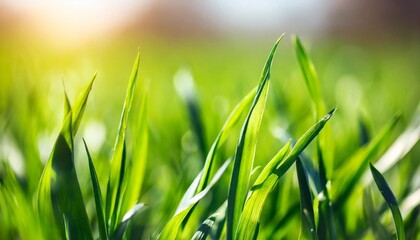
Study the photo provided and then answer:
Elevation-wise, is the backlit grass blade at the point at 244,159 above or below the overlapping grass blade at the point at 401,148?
above

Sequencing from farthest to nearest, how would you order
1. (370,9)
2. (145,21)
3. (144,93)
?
(145,21)
(370,9)
(144,93)

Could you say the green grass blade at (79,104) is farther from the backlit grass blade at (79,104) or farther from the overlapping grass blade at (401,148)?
the overlapping grass blade at (401,148)

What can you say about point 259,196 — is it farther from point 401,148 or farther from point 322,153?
point 401,148

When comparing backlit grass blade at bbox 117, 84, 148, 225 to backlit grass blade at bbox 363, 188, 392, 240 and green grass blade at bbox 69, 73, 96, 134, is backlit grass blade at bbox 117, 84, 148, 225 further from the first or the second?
backlit grass blade at bbox 363, 188, 392, 240

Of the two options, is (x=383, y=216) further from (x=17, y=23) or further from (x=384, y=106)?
(x=17, y=23)

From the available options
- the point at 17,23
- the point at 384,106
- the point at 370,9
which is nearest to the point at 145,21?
the point at 370,9

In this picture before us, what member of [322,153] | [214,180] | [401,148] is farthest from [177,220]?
[401,148]

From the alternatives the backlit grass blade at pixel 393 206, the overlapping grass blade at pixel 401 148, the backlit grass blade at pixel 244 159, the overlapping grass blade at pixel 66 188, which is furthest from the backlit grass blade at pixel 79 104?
the overlapping grass blade at pixel 401 148
